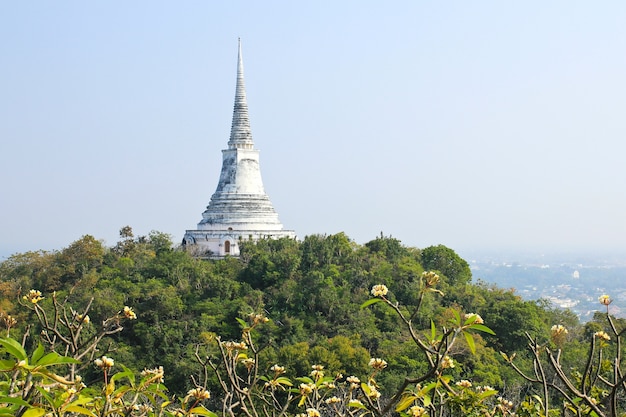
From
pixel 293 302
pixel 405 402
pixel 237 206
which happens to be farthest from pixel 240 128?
pixel 405 402

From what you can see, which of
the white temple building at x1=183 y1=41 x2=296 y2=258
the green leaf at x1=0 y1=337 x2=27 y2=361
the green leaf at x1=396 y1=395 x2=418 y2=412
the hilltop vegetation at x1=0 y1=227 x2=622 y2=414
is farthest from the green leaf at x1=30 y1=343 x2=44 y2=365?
the white temple building at x1=183 y1=41 x2=296 y2=258

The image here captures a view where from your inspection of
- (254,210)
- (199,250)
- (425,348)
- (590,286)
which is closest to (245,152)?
(254,210)

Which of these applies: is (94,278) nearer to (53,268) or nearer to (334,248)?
(53,268)

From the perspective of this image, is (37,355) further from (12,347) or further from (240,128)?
(240,128)

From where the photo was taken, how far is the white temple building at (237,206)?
44844 mm

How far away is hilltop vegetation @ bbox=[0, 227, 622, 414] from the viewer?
1028 inches

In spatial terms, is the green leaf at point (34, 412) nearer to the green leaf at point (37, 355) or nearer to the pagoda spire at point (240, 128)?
the green leaf at point (37, 355)

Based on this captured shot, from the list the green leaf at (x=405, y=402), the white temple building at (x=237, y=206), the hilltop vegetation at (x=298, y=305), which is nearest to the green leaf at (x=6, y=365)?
the green leaf at (x=405, y=402)

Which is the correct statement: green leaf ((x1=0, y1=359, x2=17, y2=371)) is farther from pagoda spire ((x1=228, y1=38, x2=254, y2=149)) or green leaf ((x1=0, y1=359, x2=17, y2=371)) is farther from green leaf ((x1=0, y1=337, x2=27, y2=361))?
pagoda spire ((x1=228, y1=38, x2=254, y2=149))

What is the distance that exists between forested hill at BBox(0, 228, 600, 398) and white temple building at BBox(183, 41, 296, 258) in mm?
5599

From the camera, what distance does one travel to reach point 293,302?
31.8 meters

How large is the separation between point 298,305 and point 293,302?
363 millimetres

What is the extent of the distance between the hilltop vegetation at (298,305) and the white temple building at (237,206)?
18.4 ft

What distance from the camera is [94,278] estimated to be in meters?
34.5
